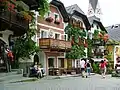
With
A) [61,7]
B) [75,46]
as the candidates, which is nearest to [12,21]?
[61,7]

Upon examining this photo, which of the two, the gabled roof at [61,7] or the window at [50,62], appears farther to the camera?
the gabled roof at [61,7]

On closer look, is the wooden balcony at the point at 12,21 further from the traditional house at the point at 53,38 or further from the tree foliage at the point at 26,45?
the traditional house at the point at 53,38

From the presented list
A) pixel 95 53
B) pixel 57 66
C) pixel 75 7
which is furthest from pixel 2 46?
pixel 95 53

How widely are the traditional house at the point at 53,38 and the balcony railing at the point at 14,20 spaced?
29.0ft

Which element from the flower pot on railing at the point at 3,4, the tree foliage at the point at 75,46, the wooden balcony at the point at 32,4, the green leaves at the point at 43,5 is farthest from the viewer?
the tree foliage at the point at 75,46

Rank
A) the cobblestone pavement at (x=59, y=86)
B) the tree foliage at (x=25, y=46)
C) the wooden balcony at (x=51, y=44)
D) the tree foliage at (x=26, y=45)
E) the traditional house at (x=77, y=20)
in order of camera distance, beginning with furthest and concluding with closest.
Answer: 1. the traditional house at (x=77, y=20)
2. the wooden balcony at (x=51, y=44)
3. the tree foliage at (x=25, y=46)
4. the tree foliage at (x=26, y=45)
5. the cobblestone pavement at (x=59, y=86)

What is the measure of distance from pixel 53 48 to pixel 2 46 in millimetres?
11629

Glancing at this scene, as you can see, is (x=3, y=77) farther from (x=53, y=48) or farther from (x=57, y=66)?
(x=57, y=66)

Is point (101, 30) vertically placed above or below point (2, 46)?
above

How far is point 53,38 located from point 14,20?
11.8 meters

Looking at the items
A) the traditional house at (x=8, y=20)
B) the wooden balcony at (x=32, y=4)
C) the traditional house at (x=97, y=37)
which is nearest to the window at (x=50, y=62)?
the wooden balcony at (x=32, y=4)

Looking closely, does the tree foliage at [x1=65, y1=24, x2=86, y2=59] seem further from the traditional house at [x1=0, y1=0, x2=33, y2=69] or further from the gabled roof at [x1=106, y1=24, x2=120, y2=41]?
the gabled roof at [x1=106, y1=24, x2=120, y2=41]

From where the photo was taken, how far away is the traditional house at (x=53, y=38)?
1213 inches

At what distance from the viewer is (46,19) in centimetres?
3259
